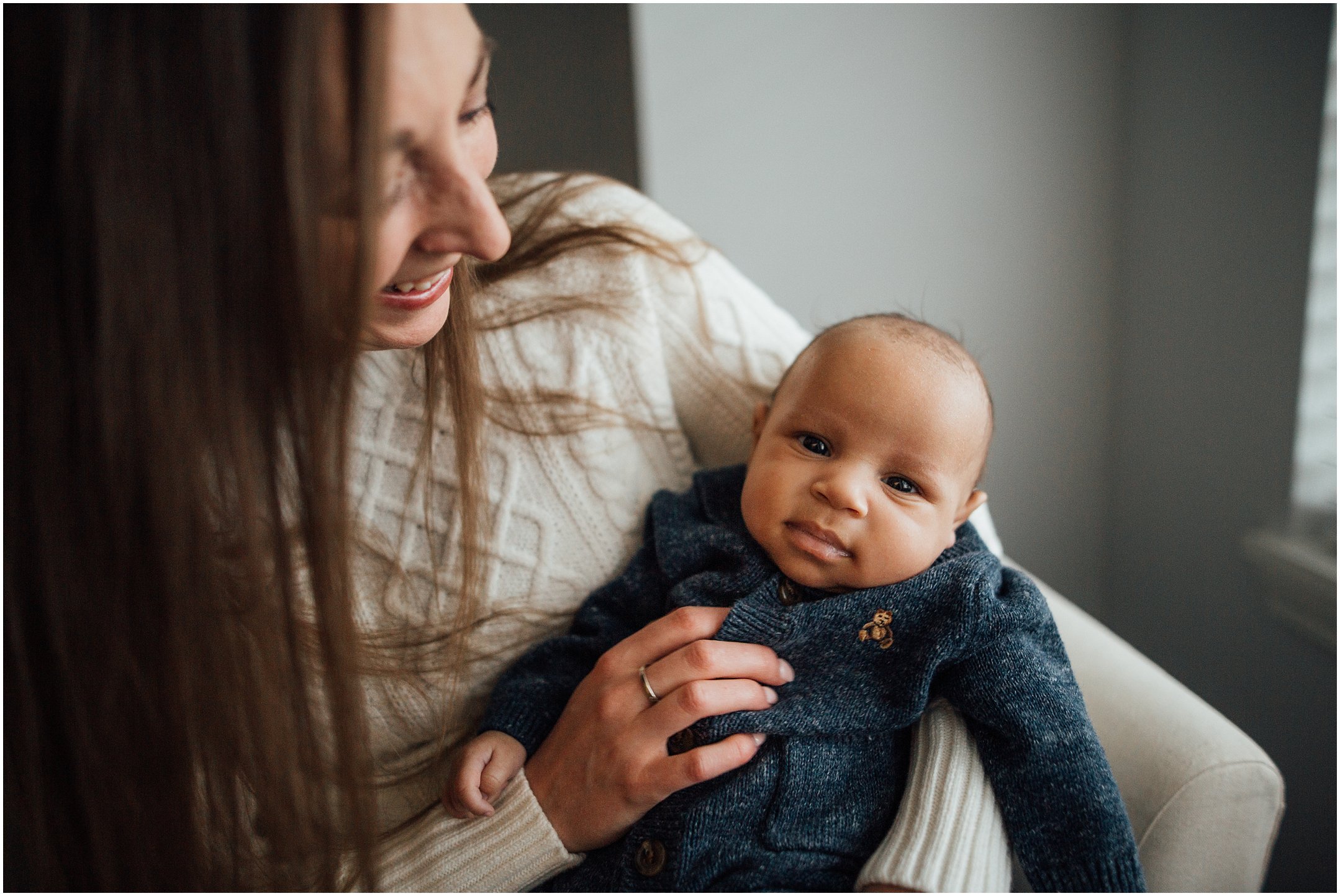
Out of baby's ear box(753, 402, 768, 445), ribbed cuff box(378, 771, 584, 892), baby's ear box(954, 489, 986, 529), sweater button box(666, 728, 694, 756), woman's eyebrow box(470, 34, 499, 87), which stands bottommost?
ribbed cuff box(378, 771, 584, 892)

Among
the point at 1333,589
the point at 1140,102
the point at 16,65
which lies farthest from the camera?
the point at 1140,102

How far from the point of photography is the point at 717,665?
84 centimetres

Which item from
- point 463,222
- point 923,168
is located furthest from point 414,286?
point 923,168

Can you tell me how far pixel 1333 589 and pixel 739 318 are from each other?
3.24ft

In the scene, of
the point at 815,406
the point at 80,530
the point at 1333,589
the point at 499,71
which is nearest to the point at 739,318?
the point at 815,406

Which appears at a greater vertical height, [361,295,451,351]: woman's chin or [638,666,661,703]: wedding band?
[361,295,451,351]: woman's chin

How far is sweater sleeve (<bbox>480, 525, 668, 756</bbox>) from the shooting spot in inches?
37.4

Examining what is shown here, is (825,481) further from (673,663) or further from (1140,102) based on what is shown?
(1140,102)

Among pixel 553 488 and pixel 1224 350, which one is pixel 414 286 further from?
pixel 1224 350

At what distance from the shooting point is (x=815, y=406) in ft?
2.98

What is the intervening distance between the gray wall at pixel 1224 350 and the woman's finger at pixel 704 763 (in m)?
1.05

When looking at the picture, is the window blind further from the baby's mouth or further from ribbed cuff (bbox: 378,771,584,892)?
ribbed cuff (bbox: 378,771,584,892)

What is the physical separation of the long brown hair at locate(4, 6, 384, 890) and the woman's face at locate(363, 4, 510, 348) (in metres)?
0.03

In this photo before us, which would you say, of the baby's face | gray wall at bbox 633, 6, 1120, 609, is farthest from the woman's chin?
gray wall at bbox 633, 6, 1120, 609
